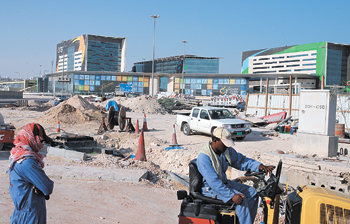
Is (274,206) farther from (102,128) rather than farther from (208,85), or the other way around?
(208,85)

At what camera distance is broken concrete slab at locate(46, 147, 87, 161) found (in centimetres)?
1034

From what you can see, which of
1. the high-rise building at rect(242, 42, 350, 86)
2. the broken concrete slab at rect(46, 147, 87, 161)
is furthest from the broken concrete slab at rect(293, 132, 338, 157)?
the high-rise building at rect(242, 42, 350, 86)

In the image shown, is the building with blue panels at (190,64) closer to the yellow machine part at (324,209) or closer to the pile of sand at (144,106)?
the pile of sand at (144,106)

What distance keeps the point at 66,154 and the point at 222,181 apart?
769 cm

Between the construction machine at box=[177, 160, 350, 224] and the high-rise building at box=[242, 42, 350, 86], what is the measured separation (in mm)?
110452

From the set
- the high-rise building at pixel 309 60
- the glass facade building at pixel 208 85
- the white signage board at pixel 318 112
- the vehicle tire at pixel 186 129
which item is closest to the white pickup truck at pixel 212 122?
the vehicle tire at pixel 186 129

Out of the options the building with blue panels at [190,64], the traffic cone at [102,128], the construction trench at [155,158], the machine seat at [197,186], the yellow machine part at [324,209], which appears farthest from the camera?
the building with blue panels at [190,64]

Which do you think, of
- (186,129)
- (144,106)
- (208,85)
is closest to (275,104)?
(186,129)

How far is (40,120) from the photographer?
21.6 meters

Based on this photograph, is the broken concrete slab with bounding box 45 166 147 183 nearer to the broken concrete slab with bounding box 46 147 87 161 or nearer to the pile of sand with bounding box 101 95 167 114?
the broken concrete slab with bounding box 46 147 87 161

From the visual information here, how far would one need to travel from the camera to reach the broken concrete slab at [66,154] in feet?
33.9

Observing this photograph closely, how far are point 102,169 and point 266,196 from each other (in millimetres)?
6002

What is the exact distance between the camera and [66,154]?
1047 centimetres

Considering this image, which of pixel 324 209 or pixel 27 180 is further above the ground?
pixel 27 180
